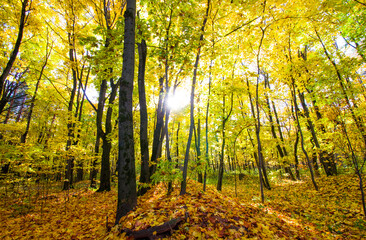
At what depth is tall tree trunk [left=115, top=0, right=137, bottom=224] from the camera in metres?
3.32

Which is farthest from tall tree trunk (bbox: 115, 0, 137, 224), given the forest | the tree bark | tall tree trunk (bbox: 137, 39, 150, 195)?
the tree bark

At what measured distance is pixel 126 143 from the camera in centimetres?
343

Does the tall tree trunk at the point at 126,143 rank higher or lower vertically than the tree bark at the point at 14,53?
lower

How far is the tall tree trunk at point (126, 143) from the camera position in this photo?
3.32 meters

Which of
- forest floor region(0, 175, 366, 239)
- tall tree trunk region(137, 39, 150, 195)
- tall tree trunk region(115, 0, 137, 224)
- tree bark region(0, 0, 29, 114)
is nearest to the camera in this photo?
forest floor region(0, 175, 366, 239)

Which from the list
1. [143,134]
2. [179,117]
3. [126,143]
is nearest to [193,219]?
[126,143]

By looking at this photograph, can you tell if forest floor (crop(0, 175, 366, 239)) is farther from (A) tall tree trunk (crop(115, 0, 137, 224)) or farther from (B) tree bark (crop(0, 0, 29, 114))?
(B) tree bark (crop(0, 0, 29, 114))

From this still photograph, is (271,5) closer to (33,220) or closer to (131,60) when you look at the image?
(131,60)

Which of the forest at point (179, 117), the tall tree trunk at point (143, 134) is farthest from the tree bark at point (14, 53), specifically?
the tall tree trunk at point (143, 134)

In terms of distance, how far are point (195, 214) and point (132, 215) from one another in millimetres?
1402

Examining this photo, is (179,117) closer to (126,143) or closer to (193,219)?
Answer: (126,143)

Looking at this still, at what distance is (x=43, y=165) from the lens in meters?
4.94

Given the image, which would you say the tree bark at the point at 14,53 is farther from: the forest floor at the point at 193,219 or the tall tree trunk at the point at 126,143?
the tall tree trunk at the point at 126,143

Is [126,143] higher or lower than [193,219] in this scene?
higher
